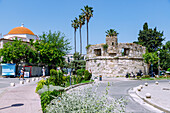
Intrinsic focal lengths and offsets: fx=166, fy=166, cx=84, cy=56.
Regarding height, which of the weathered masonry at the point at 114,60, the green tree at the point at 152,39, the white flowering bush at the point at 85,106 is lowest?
the white flowering bush at the point at 85,106

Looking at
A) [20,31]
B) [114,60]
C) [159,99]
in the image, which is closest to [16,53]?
[20,31]

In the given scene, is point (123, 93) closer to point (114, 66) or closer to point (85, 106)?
point (85, 106)

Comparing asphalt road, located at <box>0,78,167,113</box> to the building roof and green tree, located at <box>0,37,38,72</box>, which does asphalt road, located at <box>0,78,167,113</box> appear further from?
the building roof

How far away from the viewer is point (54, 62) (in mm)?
37438

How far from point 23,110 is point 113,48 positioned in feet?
88.9

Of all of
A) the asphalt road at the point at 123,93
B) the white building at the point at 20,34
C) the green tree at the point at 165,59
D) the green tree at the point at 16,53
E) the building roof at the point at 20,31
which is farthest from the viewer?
the green tree at the point at 165,59

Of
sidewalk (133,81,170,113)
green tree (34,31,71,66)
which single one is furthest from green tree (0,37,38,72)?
sidewalk (133,81,170,113)

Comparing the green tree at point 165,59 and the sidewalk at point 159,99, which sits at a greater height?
the green tree at point 165,59

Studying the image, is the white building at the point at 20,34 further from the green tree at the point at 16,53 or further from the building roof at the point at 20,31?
the green tree at the point at 16,53

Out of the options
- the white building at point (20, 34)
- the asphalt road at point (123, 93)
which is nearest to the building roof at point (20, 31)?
the white building at point (20, 34)

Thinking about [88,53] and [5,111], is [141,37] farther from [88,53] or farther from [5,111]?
[5,111]

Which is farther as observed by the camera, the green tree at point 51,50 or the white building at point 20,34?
the white building at point 20,34

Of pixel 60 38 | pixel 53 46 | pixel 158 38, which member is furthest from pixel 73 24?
pixel 158 38

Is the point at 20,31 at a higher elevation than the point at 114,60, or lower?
higher
